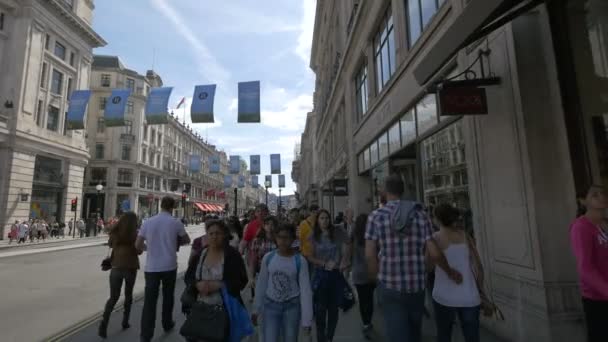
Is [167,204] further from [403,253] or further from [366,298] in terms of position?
[403,253]

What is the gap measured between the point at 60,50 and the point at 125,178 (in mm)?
23265

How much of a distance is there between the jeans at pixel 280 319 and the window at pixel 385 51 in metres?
8.96

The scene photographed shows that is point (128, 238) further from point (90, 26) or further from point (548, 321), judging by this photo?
point (90, 26)

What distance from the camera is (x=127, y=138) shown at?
51.7 metres

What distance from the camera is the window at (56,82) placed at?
31.4 meters

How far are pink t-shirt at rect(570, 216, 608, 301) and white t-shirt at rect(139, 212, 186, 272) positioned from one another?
506 centimetres

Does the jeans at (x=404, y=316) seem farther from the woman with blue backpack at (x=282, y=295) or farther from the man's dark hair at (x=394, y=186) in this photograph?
the man's dark hair at (x=394, y=186)

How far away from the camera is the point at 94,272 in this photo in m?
11.8

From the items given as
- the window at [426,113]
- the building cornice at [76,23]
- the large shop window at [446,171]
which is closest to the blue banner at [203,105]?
the window at [426,113]

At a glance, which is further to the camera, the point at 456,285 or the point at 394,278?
the point at 456,285

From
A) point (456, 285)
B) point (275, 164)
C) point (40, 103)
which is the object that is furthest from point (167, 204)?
point (40, 103)

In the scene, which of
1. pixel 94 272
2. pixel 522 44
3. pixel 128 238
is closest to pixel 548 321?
pixel 522 44

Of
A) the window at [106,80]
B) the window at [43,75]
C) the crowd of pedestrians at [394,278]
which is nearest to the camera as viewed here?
the crowd of pedestrians at [394,278]

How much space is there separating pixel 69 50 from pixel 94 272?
30913 millimetres
